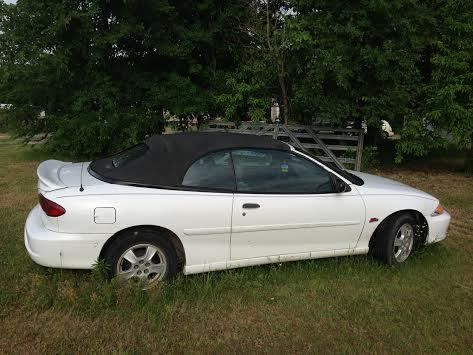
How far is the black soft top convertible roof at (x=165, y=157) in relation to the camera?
4.19 metres

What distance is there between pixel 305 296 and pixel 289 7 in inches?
384

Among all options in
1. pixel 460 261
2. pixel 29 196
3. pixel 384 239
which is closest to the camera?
pixel 384 239

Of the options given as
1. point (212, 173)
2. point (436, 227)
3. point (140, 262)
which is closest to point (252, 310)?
point (140, 262)

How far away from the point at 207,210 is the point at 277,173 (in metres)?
0.86

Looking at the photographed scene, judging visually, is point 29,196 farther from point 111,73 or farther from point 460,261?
point 460,261

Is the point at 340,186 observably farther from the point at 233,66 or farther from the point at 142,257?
the point at 233,66

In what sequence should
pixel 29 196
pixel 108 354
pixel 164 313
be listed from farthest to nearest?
pixel 29 196 → pixel 164 313 → pixel 108 354

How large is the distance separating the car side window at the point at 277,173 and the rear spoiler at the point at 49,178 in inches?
64.6

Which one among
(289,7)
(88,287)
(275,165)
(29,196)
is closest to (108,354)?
(88,287)

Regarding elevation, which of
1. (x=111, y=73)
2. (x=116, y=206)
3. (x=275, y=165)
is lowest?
(x=116, y=206)

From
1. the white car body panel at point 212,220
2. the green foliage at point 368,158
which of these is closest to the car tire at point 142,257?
the white car body panel at point 212,220

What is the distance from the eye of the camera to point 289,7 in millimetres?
12180

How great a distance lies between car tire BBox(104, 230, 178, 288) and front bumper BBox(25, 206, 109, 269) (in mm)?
143

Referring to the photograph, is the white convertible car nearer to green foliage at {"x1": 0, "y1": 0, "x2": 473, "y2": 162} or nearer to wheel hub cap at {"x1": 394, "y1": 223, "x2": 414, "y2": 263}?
wheel hub cap at {"x1": 394, "y1": 223, "x2": 414, "y2": 263}
